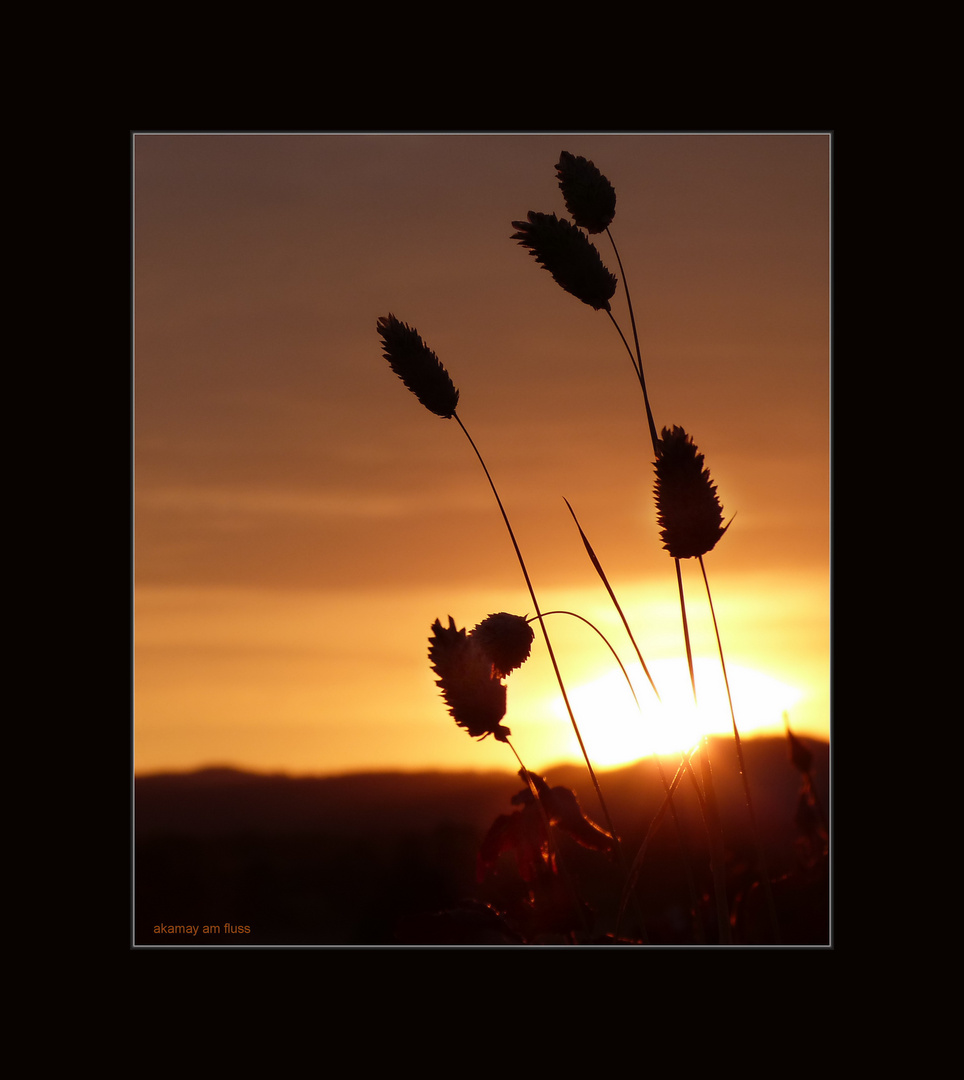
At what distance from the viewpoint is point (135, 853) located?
1.96 m

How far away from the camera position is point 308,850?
7.09 feet

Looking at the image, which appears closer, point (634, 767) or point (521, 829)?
point (634, 767)

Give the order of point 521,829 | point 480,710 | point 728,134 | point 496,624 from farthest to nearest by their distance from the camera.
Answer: point 728,134 → point 521,829 → point 496,624 → point 480,710

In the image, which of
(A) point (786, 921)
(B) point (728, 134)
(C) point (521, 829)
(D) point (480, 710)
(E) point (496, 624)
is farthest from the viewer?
(B) point (728, 134)

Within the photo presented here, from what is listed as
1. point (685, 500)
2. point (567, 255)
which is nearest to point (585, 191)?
point (567, 255)

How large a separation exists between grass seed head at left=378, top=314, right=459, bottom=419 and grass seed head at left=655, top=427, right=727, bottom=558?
1.26 feet

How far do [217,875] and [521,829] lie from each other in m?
0.75

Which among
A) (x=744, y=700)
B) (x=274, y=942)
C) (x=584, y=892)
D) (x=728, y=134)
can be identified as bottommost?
(x=274, y=942)

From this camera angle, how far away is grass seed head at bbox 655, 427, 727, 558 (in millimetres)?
1499

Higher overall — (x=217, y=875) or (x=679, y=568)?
(x=679, y=568)

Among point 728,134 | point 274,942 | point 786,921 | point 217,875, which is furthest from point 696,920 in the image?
point 728,134

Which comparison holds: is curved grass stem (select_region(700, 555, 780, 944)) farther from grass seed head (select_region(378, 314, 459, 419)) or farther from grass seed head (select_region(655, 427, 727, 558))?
grass seed head (select_region(378, 314, 459, 419))

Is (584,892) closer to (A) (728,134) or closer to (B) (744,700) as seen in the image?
(B) (744,700)

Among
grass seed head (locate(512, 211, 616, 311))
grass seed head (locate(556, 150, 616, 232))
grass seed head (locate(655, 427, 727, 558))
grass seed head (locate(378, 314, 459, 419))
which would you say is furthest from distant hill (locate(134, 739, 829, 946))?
grass seed head (locate(556, 150, 616, 232))
